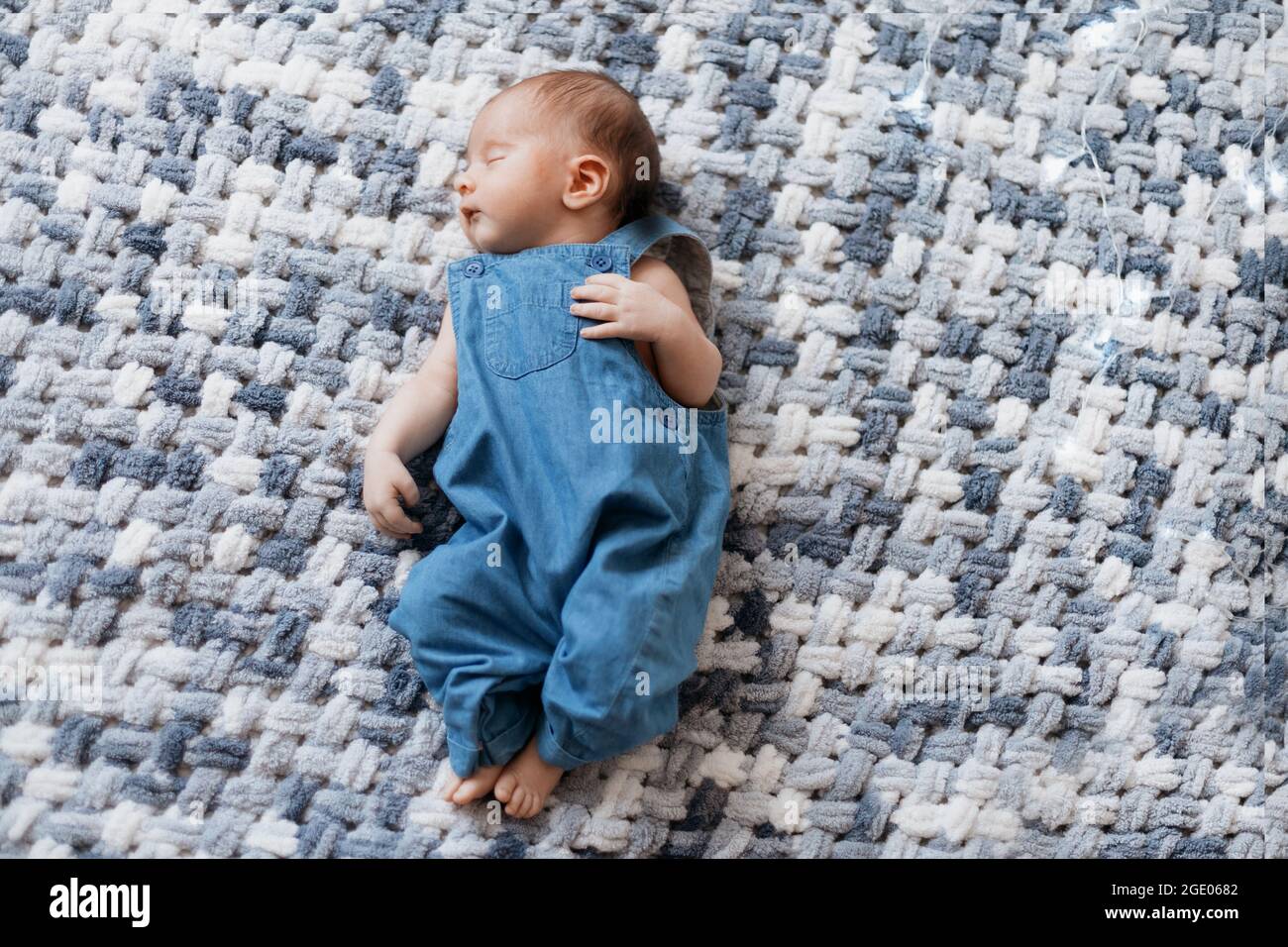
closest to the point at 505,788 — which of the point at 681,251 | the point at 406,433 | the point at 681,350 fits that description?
the point at 406,433

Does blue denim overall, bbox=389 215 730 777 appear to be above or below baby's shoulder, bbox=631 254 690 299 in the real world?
below

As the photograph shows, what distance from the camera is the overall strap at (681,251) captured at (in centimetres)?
117

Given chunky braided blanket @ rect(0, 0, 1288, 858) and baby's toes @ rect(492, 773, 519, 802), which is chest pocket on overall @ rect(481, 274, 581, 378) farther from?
baby's toes @ rect(492, 773, 519, 802)

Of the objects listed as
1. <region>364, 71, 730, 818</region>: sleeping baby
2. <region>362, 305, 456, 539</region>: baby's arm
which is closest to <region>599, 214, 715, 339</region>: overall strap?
<region>364, 71, 730, 818</region>: sleeping baby

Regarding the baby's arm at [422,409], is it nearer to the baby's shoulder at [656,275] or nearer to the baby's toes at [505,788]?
the baby's shoulder at [656,275]

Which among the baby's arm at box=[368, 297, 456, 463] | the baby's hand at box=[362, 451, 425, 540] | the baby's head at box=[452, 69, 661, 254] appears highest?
the baby's head at box=[452, 69, 661, 254]

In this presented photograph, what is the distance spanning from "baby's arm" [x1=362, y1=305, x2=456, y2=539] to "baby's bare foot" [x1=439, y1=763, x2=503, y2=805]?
274 mm

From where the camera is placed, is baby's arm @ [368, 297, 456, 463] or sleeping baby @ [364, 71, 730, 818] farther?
baby's arm @ [368, 297, 456, 463]

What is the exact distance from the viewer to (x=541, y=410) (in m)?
1.11

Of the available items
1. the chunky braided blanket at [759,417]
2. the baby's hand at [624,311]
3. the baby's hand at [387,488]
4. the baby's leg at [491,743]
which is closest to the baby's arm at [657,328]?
the baby's hand at [624,311]

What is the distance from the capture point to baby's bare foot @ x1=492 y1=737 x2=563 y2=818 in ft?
3.67

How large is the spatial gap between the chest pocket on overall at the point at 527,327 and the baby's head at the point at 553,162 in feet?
0.26

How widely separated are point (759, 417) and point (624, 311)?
0.76ft
